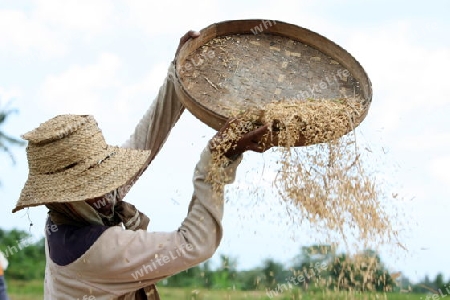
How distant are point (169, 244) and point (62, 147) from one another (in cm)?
53

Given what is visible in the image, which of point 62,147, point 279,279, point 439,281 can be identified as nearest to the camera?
point 62,147

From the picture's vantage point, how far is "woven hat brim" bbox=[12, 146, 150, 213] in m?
2.23

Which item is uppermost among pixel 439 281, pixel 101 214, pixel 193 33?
pixel 193 33

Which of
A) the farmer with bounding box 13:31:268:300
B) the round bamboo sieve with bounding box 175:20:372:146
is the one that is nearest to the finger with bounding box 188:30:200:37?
the round bamboo sieve with bounding box 175:20:372:146

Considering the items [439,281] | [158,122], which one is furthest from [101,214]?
[439,281]

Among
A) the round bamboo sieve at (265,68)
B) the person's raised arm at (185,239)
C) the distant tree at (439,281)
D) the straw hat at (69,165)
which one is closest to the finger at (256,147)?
the person's raised arm at (185,239)

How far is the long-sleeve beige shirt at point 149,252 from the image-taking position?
7.18 feet

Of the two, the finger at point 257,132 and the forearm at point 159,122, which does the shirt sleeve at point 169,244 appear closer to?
the finger at point 257,132

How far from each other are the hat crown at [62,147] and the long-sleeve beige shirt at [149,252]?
0.29m

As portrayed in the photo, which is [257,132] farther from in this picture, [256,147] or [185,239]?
[185,239]

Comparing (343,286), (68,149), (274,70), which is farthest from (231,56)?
(343,286)

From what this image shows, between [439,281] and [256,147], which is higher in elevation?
[256,147]

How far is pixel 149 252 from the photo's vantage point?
7.15 feet

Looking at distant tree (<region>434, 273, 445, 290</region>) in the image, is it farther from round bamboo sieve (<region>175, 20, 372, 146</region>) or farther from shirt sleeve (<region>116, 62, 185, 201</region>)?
shirt sleeve (<region>116, 62, 185, 201</region>)
